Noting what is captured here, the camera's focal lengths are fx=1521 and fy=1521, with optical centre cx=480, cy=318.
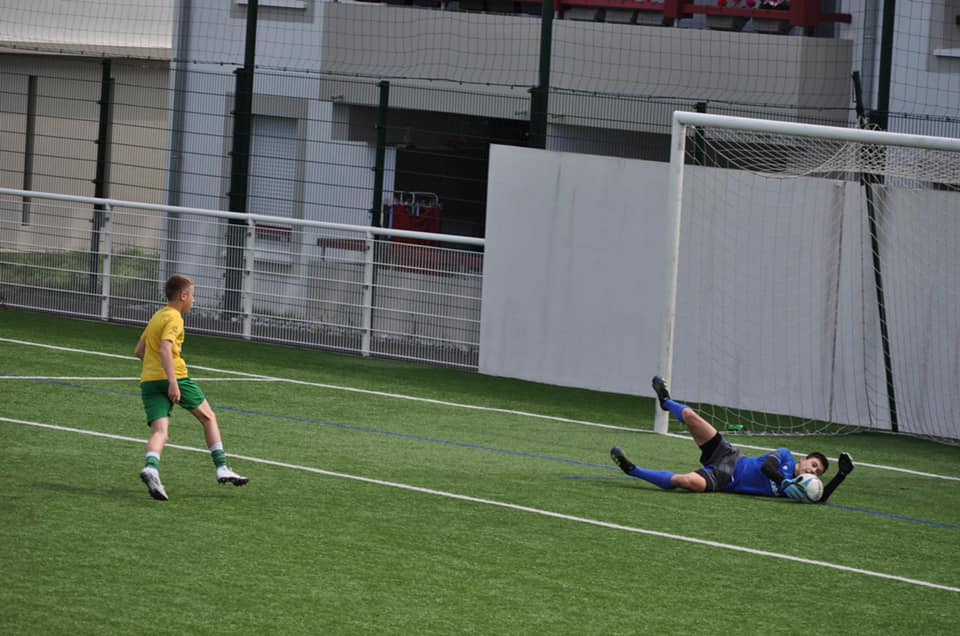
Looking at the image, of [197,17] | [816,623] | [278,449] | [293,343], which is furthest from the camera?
[197,17]

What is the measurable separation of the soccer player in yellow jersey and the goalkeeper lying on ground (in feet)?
8.45

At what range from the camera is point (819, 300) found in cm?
1364

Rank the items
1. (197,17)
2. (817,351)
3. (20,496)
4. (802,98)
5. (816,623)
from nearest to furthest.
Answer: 1. (816,623)
2. (20,496)
3. (817,351)
4. (802,98)
5. (197,17)

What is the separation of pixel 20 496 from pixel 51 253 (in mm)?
10153

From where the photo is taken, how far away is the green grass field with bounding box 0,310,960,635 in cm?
654

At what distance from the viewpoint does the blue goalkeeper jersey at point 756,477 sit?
32.4 ft

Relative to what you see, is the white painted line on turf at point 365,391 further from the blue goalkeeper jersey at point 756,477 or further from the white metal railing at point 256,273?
the blue goalkeeper jersey at point 756,477

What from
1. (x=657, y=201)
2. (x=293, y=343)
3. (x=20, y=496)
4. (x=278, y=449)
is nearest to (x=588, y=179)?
(x=657, y=201)

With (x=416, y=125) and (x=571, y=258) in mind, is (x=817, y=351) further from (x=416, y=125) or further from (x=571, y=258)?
(x=416, y=125)

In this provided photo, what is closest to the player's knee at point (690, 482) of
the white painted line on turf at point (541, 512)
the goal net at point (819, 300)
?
the white painted line on turf at point (541, 512)

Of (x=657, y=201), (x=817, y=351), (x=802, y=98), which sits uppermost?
(x=802, y=98)

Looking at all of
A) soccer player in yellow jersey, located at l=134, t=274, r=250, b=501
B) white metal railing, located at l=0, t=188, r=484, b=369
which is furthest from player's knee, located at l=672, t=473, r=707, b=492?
white metal railing, located at l=0, t=188, r=484, b=369

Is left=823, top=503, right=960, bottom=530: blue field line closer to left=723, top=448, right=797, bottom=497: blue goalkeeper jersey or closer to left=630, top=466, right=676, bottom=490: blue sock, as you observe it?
left=723, top=448, right=797, bottom=497: blue goalkeeper jersey

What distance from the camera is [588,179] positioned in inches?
578
